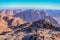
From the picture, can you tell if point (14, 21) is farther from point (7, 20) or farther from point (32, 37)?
point (32, 37)

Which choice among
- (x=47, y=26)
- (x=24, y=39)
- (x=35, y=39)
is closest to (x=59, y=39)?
(x=35, y=39)

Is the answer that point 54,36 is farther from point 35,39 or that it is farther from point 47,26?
point 47,26

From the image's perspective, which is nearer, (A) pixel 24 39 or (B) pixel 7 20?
(A) pixel 24 39

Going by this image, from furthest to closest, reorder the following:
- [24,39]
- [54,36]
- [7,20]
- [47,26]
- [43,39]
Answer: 1. [7,20]
2. [47,26]
3. [24,39]
4. [54,36]
5. [43,39]

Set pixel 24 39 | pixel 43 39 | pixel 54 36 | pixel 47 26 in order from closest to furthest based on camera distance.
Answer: pixel 43 39 < pixel 54 36 < pixel 24 39 < pixel 47 26

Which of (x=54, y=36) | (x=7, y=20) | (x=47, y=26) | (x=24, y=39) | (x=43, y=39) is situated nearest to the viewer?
(x=43, y=39)

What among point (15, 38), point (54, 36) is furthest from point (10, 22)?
point (54, 36)

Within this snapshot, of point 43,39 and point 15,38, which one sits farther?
point 15,38
